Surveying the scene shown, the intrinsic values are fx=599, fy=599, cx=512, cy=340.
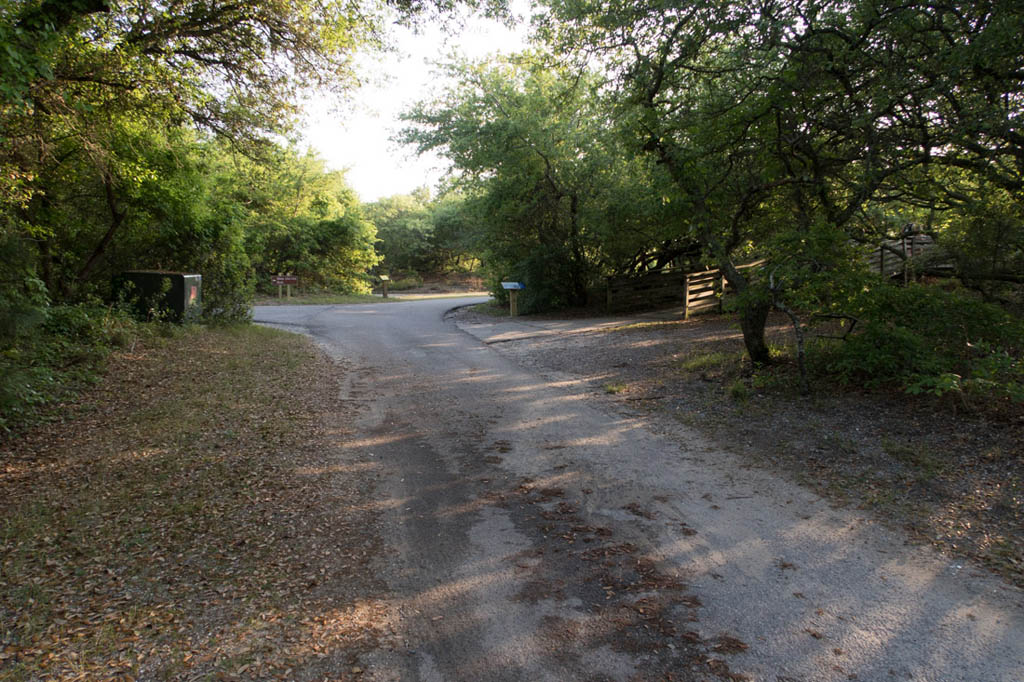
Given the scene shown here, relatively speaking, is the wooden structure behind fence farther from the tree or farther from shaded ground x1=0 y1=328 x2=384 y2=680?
shaded ground x1=0 y1=328 x2=384 y2=680

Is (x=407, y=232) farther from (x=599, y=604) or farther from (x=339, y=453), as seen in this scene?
(x=599, y=604)

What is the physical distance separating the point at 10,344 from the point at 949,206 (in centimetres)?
1240

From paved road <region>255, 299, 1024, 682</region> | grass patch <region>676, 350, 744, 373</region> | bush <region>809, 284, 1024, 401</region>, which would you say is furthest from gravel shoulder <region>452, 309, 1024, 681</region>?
grass patch <region>676, 350, 744, 373</region>

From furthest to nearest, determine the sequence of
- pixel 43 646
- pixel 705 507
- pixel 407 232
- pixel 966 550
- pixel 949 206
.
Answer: pixel 407 232, pixel 949 206, pixel 705 507, pixel 966 550, pixel 43 646

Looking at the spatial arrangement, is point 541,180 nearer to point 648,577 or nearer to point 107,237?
point 107,237

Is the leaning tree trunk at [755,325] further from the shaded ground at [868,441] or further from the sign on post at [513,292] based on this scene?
the sign on post at [513,292]

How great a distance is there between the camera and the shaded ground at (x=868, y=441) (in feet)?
13.6

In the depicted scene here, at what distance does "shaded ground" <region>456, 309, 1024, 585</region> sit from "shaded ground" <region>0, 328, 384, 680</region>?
3.65 meters

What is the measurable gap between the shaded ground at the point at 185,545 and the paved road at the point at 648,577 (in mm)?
382

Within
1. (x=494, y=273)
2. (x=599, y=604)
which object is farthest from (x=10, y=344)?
(x=494, y=273)

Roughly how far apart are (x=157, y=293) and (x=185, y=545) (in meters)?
10.2

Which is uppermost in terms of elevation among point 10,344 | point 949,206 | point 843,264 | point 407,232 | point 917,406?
point 407,232

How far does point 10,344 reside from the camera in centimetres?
698

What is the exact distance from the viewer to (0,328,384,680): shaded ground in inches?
117
